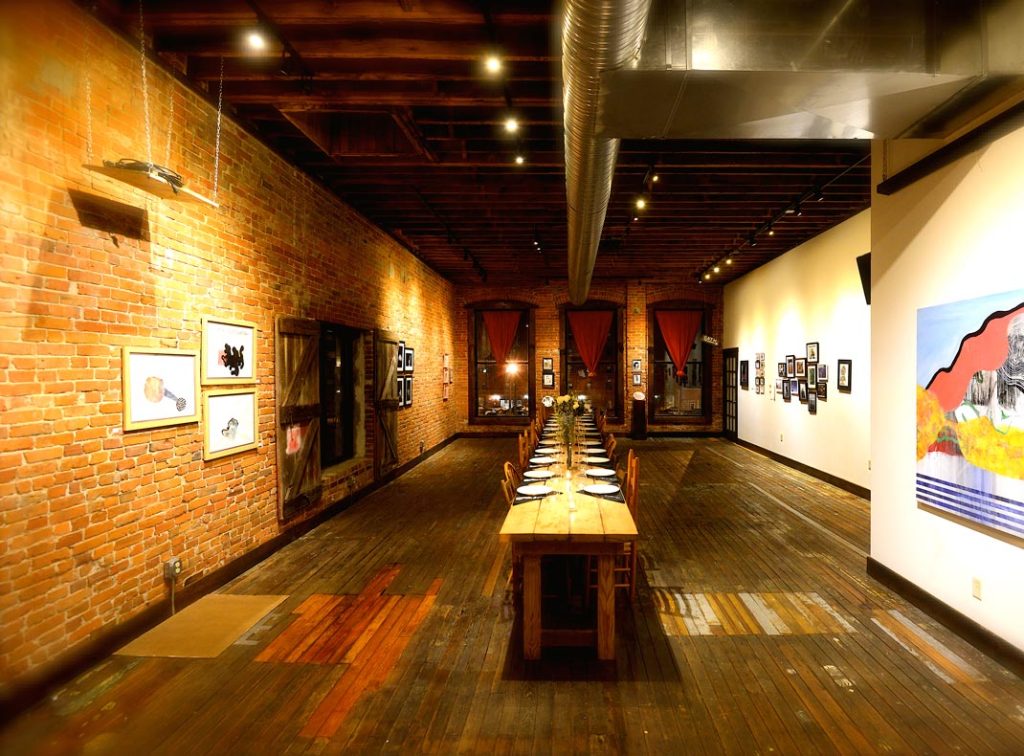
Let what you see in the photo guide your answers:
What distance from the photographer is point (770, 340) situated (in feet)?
31.7

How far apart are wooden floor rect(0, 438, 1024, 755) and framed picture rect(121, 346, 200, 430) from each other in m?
1.35

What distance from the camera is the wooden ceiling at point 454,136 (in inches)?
124

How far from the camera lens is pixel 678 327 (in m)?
12.5

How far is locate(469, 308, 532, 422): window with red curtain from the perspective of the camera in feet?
41.2

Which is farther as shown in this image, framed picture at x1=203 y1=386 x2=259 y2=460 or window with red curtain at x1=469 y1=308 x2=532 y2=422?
window with red curtain at x1=469 y1=308 x2=532 y2=422

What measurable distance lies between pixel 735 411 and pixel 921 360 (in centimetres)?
854

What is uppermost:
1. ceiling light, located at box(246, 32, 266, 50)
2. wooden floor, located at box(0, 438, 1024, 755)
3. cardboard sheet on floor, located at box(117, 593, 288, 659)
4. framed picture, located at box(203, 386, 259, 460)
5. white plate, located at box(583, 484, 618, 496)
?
ceiling light, located at box(246, 32, 266, 50)

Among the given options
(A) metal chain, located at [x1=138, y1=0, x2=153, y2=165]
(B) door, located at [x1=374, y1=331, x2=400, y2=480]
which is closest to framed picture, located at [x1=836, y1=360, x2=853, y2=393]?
(B) door, located at [x1=374, y1=331, x2=400, y2=480]

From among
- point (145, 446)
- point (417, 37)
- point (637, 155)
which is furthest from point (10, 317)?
point (637, 155)

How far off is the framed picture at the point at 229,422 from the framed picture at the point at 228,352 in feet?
0.35

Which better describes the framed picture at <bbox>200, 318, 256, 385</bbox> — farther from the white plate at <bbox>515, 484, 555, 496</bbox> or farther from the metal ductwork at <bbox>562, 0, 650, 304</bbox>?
the metal ductwork at <bbox>562, 0, 650, 304</bbox>

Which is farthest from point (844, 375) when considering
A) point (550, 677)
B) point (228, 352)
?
point (228, 352)

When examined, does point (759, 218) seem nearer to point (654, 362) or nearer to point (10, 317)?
point (654, 362)

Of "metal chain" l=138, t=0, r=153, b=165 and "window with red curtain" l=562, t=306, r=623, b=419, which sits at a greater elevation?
"metal chain" l=138, t=0, r=153, b=165
